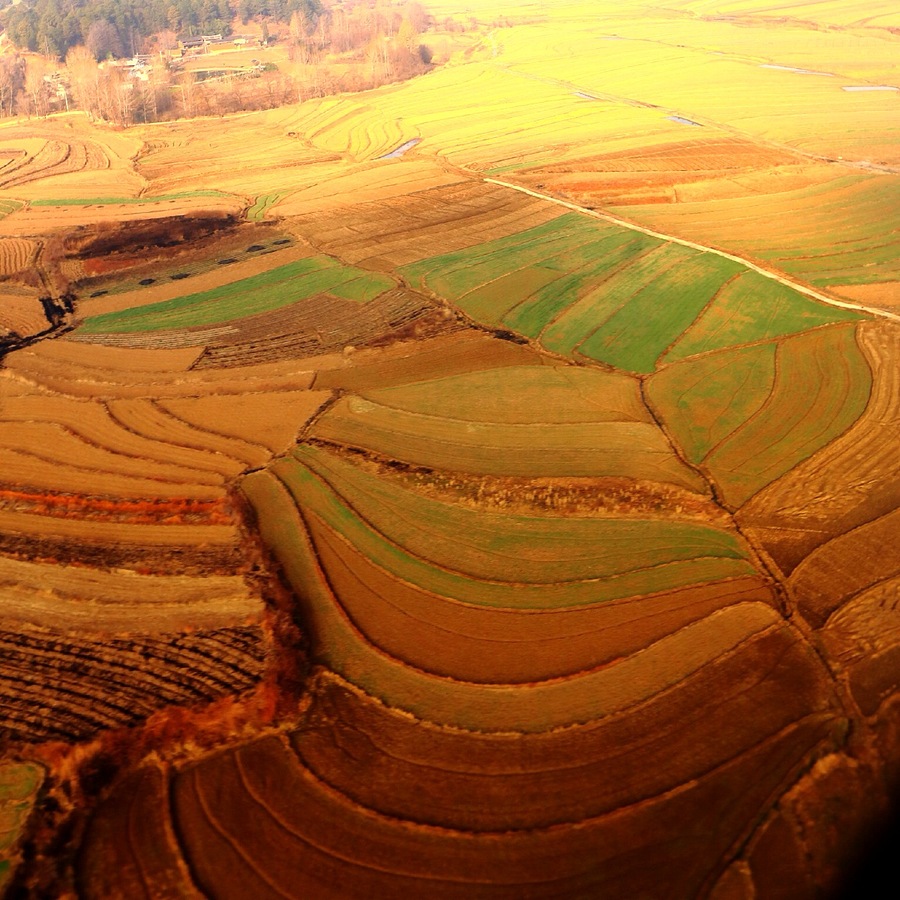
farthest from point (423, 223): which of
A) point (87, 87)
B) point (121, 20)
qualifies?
point (121, 20)

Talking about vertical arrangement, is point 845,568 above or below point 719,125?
below

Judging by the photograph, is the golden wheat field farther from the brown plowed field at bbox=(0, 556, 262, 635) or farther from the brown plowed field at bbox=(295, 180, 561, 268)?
the brown plowed field at bbox=(295, 180, 561, 268)

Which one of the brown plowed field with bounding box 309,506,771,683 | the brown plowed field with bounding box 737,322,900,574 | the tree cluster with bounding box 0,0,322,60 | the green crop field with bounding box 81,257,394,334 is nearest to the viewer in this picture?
the brown plowed field with bounding box 309,506,771,683

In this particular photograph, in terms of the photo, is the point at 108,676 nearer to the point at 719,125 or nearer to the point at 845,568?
the point at 845,568

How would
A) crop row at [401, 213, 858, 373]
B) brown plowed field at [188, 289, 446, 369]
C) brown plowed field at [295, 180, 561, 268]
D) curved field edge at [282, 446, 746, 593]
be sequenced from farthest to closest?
brown plowed field at [295, 180, 561, 268] → brown plowed field at [188, 289, 446, 369] → crop row at [401, 213, 858, 373] → curved field edge at [282, 446, 746, 593]

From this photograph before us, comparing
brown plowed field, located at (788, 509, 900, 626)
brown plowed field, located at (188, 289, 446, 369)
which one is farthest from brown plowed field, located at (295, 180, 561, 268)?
brown plowed field, located at (788, 509, 900, 626)
